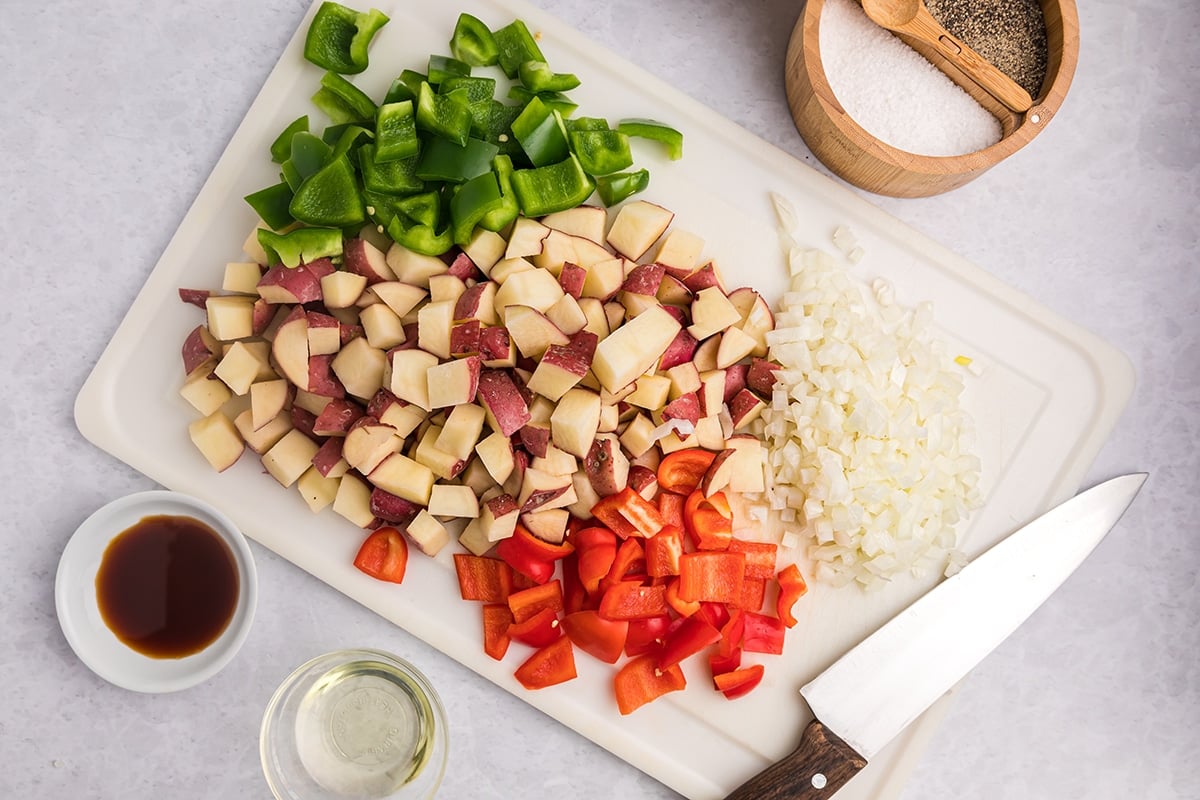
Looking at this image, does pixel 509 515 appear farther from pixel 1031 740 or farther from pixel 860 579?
pixel 1031 740

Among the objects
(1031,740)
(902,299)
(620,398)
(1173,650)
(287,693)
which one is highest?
(902,299)

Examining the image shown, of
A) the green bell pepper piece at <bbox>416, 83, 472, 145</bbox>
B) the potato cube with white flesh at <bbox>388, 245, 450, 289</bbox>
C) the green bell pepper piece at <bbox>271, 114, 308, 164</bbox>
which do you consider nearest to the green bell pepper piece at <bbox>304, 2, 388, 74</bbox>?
the green bell pepper piece at <bbox>271, 114, 308, 164</bbox>

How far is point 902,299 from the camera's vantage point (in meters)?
2.18

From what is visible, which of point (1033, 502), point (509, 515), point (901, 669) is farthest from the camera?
point (1033, 502)

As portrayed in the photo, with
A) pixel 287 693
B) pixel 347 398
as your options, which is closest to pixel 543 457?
Answer: pixel 347 398

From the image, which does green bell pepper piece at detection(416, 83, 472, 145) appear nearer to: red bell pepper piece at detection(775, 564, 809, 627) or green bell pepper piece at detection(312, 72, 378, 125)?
green bell pepper piece at detection(312, 72, 378, 125)

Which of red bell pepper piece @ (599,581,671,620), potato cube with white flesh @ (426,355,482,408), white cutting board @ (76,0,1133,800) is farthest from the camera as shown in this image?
white cutting board @ (76,0,1133,800)

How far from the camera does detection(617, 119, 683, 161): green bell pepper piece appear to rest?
6.82 ft

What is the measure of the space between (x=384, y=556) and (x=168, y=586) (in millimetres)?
469

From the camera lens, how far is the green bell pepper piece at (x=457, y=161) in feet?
6.28

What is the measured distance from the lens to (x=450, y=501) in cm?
196

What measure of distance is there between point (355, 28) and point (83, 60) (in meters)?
0.66

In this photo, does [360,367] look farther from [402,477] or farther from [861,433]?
[861,433]

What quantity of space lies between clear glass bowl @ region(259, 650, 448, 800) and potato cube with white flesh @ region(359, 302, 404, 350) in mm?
666
